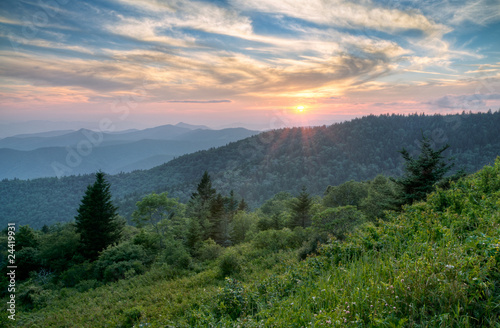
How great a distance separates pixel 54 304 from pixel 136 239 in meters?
12.8

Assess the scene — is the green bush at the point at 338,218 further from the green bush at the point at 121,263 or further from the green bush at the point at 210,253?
the green bush at the point at 121,263

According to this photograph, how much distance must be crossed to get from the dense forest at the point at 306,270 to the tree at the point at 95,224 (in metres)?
0.14

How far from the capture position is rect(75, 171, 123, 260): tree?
31922mm

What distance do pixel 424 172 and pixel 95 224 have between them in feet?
130

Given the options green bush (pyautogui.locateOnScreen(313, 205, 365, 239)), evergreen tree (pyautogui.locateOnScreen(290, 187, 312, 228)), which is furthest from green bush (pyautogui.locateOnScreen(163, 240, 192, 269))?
evergreen tree (pyautogui.locateOnScreen(290, 187, 312, 228))

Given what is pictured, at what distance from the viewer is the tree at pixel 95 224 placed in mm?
31922

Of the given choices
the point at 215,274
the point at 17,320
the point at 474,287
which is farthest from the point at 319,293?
the point at 17,320

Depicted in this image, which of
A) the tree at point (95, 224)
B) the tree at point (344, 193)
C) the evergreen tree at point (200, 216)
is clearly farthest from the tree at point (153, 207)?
the tree at point (344, 193)

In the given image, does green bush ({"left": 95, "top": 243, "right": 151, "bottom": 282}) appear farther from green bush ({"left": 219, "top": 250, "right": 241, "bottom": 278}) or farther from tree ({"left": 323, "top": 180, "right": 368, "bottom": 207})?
tree ({"left": 323, "top": 180, "right": 368, "bottom": 207})

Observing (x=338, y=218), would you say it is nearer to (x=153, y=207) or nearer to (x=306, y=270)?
(x=306, y=270)

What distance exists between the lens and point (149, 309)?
1149cm

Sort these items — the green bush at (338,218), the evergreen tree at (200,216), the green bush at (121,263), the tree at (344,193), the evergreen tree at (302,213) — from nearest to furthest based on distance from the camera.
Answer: the green bush at (338,218)
the green bush at (121,263)
the evergreen tree at (200,216)
the evergreen tree at (302,213)
the tree at (344,193)

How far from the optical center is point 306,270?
7660 mm

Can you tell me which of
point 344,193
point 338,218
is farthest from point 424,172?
point 344,193
